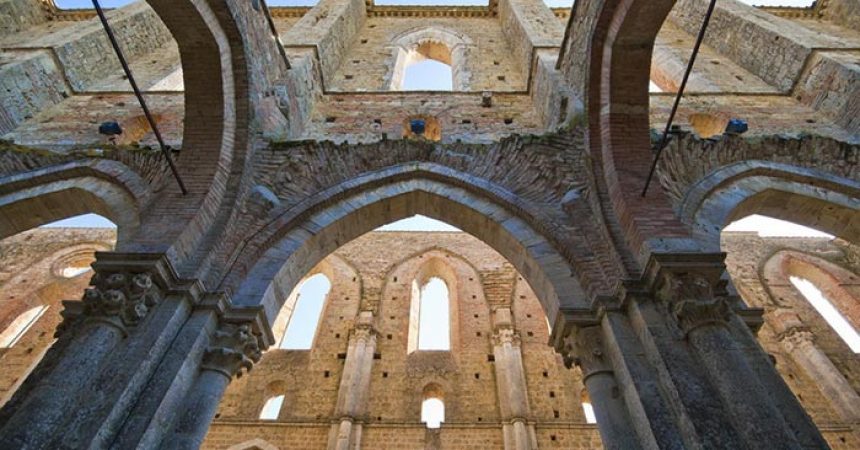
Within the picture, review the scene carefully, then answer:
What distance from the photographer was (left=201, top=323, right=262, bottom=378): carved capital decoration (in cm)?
370

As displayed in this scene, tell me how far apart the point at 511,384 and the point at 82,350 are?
6.58 m

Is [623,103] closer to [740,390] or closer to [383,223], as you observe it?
[383,223]

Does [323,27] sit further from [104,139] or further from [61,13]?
[61,13]

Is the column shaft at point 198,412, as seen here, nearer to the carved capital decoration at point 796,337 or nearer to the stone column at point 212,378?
the stone column at point 212,378

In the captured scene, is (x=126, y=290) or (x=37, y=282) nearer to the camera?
(x=126, y=290)

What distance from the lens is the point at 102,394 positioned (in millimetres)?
3033

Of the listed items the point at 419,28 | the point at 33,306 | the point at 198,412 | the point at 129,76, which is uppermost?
the point at 419,28

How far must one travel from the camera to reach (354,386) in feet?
26.7

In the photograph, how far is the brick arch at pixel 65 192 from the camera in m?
5.09

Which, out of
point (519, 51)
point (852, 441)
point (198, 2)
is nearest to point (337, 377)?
point (198, 2)

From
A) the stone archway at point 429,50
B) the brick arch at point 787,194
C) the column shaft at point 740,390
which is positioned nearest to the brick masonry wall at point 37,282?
the stone archway at point 429,50

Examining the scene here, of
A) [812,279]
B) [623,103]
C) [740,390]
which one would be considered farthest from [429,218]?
[812,279]

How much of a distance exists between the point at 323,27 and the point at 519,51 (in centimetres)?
415

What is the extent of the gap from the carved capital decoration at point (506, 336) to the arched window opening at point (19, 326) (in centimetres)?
981
